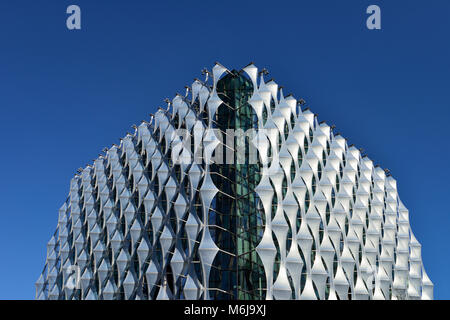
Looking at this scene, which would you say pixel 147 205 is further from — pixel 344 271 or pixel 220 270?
pixel 344 271

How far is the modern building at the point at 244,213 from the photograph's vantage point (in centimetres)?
3319

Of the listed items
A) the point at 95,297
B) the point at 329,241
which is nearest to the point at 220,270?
the point at 329,241

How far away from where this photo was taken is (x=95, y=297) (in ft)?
144

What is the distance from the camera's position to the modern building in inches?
1307

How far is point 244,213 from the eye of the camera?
114ft

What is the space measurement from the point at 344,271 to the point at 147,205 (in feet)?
47.6
